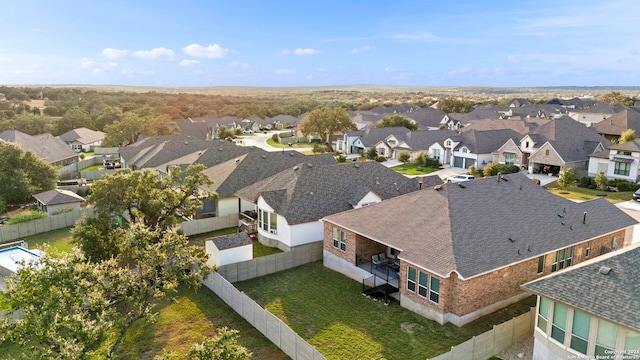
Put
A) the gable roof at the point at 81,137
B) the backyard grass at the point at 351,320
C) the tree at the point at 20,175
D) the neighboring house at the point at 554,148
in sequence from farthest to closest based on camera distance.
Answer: the gable roof at the point at 81,137 → the neighboring house at the point at 554,148 → the tree at the point at 20,175 → the backyard grass at the point at 351,320

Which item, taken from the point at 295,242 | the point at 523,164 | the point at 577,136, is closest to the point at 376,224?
the point at 295,242

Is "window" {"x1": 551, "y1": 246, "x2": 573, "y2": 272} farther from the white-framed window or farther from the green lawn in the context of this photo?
the green lawn

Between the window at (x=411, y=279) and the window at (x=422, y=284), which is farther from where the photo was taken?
the window at (x=411, y=279)

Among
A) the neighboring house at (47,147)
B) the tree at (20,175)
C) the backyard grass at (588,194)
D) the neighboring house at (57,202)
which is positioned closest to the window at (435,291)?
the backyard grass at (588,194)

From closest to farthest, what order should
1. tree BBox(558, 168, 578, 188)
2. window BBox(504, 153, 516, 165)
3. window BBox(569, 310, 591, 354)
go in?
window BBox(569, 310, 591, 354)
tree BBox(558, 168, 578, 188)
window BBox(504, 153, 516, 165)

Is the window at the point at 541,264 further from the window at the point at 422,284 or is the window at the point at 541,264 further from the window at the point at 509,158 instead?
the window at the point at 509,158

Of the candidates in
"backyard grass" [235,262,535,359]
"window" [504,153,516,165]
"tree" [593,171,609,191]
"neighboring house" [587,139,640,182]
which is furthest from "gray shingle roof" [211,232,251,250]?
"window" [504,153,516,165]
